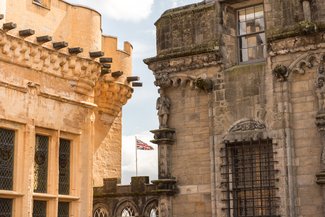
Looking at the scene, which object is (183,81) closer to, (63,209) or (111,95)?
(63,209)

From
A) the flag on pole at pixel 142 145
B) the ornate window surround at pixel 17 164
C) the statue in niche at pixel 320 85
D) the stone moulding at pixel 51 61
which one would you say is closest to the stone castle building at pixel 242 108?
the statue in niche at pixel 320 85

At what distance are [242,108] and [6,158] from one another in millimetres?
5804

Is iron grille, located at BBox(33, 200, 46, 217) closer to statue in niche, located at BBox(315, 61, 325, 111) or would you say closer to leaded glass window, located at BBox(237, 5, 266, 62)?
leaded glass window, located at BBox(237, 5, 266, 62)

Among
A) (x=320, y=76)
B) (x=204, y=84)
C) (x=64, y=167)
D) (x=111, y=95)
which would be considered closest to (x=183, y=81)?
(x=204, y=84)

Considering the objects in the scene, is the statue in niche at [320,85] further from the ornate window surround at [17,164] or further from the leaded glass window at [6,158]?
the leaded glass window at [6,158]

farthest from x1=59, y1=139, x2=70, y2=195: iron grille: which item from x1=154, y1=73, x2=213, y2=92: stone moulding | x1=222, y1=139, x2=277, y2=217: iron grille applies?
x1=222, y1=139, x2=277, y2=217: iron grille

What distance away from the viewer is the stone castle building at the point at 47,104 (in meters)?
15.4

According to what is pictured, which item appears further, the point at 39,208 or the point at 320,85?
the point at 39,208

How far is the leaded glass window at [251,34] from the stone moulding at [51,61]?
14.7 ft

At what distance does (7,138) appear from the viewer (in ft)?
50.7

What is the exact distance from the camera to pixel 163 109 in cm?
1564

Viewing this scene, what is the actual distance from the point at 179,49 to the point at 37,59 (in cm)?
367

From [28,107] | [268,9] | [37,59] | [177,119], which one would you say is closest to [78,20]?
[37,59]

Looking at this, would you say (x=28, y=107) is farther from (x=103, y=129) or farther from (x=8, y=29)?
(x=103, y=129)
